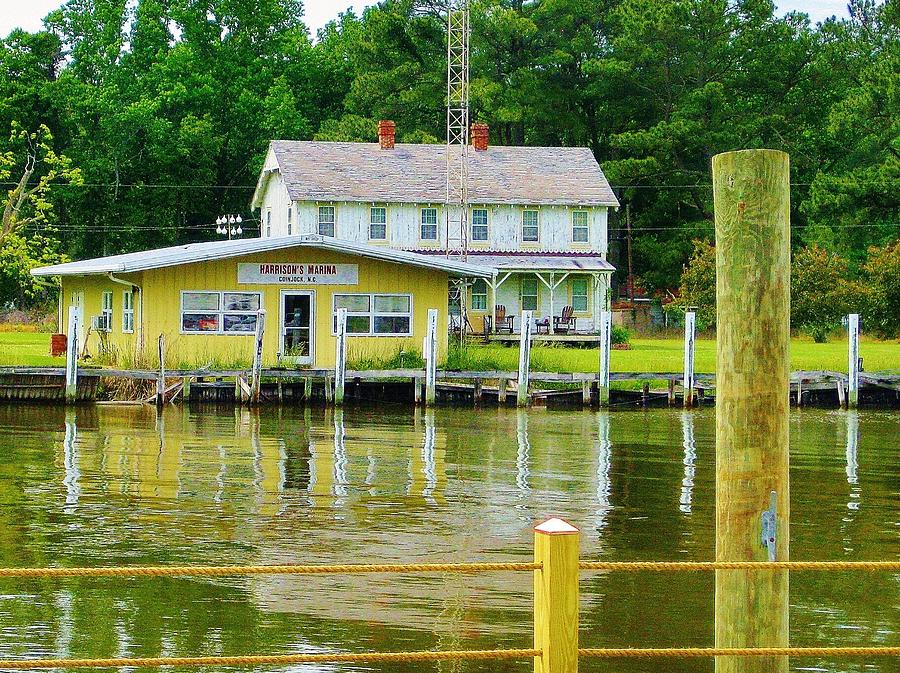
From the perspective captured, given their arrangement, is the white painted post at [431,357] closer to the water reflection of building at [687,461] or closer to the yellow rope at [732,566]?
the water reflection of building at [687,461]

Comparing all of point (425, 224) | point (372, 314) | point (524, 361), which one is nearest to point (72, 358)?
point (372, 314)

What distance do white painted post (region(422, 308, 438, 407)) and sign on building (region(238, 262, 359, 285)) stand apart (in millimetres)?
3328

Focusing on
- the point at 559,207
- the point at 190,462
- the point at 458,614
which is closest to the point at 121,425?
the point at 190,462

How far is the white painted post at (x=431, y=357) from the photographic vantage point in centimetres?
3469

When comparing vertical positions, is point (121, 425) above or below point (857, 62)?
below

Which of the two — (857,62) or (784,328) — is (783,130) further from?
(784,328)

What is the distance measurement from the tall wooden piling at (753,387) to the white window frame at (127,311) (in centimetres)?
3162

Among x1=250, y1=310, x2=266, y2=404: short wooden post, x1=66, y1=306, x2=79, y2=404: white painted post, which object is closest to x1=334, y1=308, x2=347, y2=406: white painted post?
x1=250, y1=310, x2=266, y2=404: short wooden post

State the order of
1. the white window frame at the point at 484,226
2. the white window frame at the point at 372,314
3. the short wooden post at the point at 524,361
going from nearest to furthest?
the short wooden post at the point at 524,361 < the white window frame at the point at 372,314 < the white window frame at the point at 484,226

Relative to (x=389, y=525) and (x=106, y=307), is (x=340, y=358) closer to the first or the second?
(x=106, y=307)

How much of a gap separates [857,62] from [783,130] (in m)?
4.85

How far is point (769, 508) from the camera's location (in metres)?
7.43

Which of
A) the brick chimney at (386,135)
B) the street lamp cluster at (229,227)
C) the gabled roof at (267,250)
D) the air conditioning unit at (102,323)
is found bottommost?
the air conditioning unit at (102,323)

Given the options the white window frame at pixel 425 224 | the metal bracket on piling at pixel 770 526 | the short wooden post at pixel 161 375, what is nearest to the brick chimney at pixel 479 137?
the white window frame at pixel 425 224
